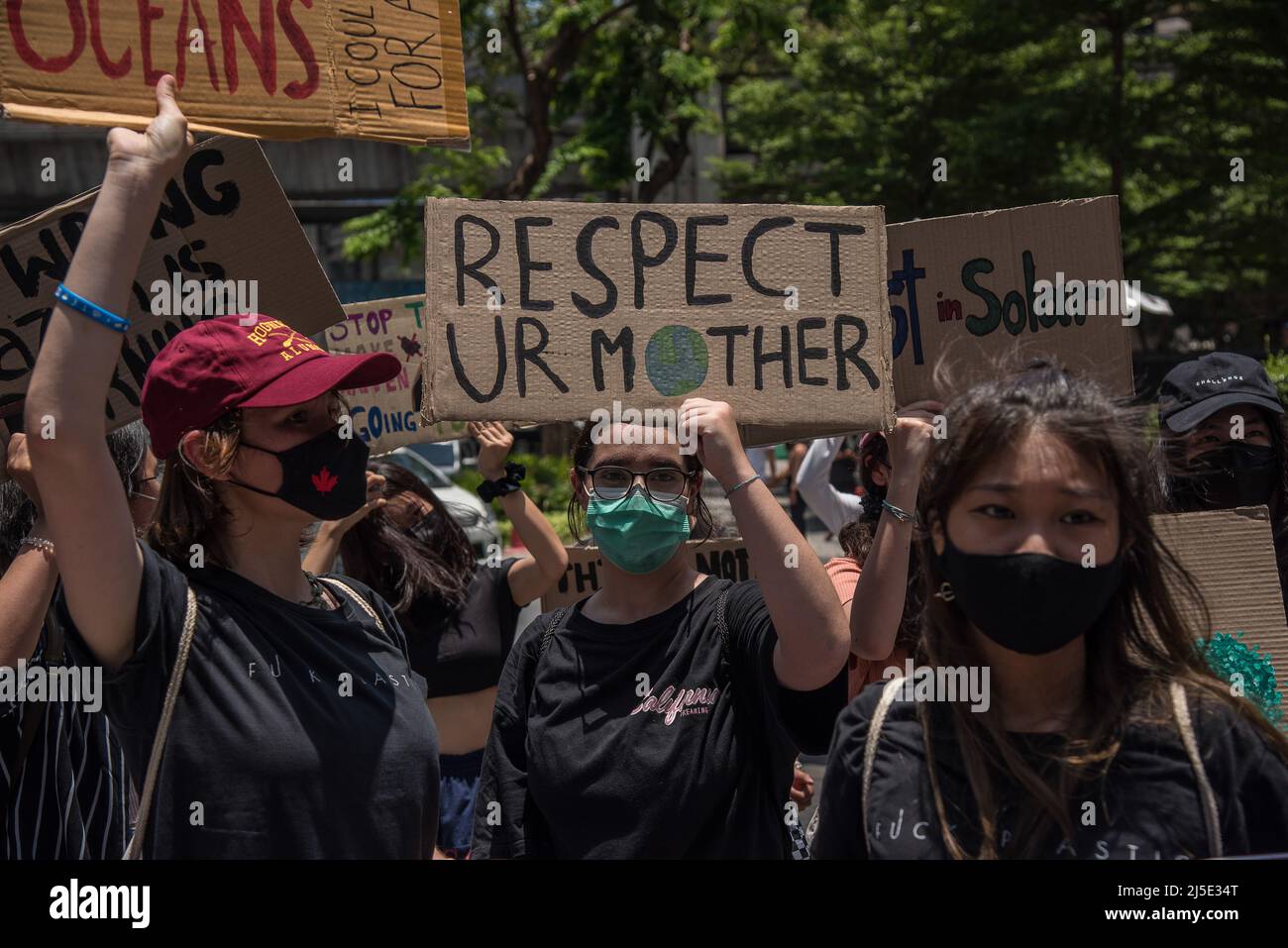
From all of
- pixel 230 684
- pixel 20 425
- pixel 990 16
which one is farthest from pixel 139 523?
pixel 990 16

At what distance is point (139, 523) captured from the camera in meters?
3.34

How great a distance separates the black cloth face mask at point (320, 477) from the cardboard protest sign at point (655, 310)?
0.76 feet

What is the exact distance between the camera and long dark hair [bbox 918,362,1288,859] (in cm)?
198

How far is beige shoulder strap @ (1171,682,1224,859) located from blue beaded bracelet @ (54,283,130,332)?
166cm

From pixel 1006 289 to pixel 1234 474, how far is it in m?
0.81

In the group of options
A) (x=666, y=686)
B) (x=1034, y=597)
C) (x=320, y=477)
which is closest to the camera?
(x=1034, y=597)

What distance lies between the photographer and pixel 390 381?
490cm

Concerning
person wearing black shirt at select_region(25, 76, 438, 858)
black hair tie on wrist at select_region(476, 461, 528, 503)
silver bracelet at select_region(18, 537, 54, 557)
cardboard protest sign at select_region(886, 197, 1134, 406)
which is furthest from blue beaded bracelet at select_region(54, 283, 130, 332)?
black hair tie on wrist at select_region(476, 461, 528, 503)

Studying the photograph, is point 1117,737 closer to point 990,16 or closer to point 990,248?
point 990,248

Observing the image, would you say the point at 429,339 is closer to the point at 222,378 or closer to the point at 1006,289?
the point at 222,378

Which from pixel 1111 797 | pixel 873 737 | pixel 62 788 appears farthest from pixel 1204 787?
pixel 62 788

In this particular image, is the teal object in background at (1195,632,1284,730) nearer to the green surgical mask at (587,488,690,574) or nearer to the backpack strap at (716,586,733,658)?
the backpack strap at (716,586,733,658)

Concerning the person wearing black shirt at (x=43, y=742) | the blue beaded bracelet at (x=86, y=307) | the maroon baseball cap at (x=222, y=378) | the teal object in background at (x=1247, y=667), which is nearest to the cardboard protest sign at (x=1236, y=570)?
the teal object in background at (x=1247, y=667)

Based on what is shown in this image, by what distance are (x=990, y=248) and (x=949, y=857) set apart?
189cm
